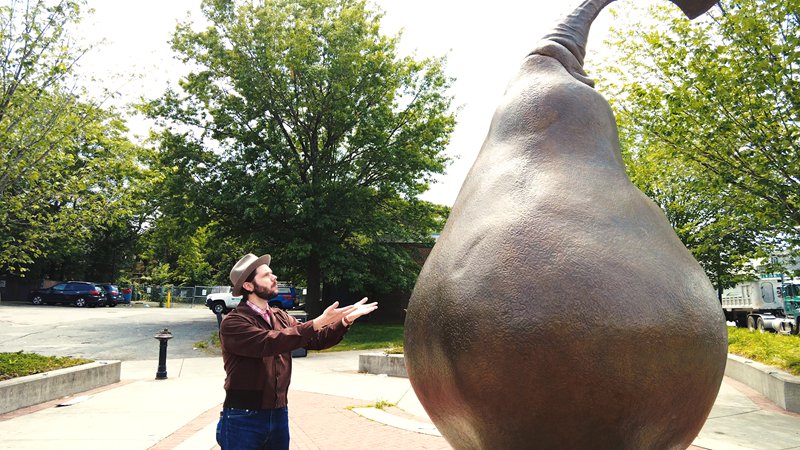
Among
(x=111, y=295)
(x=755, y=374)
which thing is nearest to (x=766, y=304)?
(x=755, y=374)

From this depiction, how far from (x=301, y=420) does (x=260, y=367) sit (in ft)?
15.8

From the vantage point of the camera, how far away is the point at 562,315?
8.19 feet

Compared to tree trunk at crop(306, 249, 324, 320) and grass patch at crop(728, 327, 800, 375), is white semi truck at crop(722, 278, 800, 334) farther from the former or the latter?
tree trunk at crop(306, 249, 324, 320)

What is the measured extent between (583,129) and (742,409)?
7.68 m

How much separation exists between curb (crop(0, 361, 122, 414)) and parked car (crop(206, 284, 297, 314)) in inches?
426

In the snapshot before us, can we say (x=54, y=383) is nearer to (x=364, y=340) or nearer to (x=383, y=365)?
(x=383, y=365)

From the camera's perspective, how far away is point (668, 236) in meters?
2.96

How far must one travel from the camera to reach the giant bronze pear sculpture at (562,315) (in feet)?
8.14

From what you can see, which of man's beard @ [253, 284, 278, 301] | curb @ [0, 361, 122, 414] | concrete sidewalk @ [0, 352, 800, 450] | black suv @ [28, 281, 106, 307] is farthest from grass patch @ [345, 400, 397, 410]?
black suv @ [28, 281, 106, 307]

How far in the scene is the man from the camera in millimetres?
3479

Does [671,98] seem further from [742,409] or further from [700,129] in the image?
[742,409]

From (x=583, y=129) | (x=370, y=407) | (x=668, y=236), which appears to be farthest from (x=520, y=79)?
A: (x=370, y=407)

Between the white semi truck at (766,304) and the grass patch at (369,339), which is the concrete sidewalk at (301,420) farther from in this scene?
the white semi truck at (766,304)

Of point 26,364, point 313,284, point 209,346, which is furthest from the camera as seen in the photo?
point 313,284
